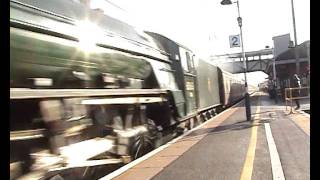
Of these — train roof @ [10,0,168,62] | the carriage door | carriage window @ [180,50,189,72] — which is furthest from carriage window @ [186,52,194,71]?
train roof @ [10,0,168,62]

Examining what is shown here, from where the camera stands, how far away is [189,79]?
17.5m

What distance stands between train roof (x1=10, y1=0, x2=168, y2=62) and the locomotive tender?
1 centimetres

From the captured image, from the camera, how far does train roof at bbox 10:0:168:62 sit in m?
6.51

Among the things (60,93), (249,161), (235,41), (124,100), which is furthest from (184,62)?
(60,93)

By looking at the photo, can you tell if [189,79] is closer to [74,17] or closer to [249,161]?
[249,161]

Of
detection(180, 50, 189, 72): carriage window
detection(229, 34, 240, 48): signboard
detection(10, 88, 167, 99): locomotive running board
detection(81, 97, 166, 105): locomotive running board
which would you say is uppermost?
detection(229, 34, 240, 48): signboard

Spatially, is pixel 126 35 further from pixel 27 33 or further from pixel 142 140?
pixel 27 33

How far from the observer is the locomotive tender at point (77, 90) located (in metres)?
6.40

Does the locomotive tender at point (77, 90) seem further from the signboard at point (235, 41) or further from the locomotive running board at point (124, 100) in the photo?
the signboard at point (235, 41)

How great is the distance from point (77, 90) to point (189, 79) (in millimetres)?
10086

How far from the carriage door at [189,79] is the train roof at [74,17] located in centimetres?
363

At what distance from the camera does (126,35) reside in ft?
36.7

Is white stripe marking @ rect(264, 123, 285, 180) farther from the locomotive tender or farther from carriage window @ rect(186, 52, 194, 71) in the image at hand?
carriage window @ rect(186, 52, 194, 71)
